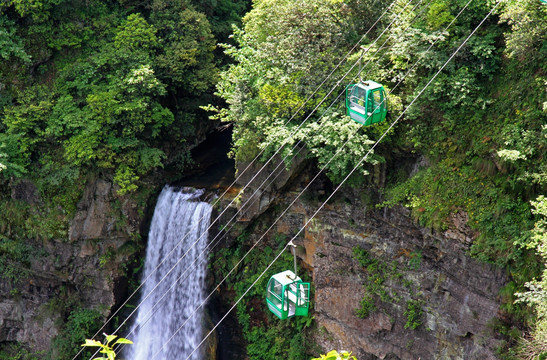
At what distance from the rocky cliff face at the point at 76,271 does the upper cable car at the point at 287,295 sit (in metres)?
8.19

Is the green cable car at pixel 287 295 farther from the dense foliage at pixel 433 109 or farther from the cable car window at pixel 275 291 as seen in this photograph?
the dense foliage at pixel 433 109

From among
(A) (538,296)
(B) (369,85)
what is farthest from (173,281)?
(A) (538,296)

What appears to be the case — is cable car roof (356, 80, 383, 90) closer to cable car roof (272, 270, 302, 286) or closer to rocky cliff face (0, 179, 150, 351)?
cable car roof (272, 270, 302, 286)

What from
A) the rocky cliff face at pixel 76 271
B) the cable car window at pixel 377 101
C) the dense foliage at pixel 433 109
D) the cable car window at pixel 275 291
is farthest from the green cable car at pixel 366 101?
the rocky cliff face at pixel 76 271

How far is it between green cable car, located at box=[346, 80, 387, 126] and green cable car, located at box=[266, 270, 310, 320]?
3.75 metres

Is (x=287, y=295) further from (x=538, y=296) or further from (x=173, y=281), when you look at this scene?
(x=173, y=281)

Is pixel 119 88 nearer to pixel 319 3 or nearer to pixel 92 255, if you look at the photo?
pixel 92 255

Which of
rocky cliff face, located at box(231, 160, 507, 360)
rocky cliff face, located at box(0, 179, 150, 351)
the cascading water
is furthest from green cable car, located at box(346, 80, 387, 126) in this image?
rocky cliff face, located at box(0, 179, 150, 351)

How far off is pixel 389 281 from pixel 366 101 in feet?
A: 19.8

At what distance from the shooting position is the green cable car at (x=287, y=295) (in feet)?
39.6

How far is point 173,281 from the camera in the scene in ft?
63.8

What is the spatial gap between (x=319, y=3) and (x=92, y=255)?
11.3 metres

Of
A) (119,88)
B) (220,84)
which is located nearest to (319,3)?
(220,84)

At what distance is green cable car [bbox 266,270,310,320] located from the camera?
39.6 feet
